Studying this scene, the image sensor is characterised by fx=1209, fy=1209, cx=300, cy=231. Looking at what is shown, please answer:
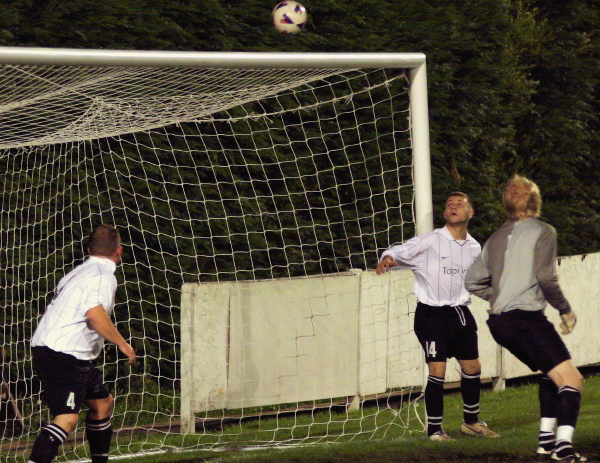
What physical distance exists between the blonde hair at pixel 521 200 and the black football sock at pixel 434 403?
5.79ft

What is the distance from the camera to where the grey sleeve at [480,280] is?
7219 mm

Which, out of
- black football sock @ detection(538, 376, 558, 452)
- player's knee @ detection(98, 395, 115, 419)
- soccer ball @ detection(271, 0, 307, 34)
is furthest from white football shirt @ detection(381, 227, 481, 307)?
player's knee @ detection(98, 395, 115, 419)

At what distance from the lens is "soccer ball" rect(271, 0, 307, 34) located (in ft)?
30.5

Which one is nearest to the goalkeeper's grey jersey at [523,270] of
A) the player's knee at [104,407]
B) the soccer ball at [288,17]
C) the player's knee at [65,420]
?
the player's knee at [104,407]

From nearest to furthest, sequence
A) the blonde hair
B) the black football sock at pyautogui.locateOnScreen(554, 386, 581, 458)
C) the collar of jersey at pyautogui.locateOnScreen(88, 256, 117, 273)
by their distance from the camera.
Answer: the black football sock at pyautogui.locateOnScreen(554, 386, 581, 458) < the blonde hair < the collar of jersey at pyautogui.locateOnScreen(88, 256, 117, 273)

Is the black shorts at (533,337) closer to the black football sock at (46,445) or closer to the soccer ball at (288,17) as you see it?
the black football sock at (46,445)

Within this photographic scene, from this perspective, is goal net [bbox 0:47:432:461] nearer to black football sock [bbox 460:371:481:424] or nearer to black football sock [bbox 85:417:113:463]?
black football sock [bbox 460:371:481:424]

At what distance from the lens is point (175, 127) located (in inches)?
451

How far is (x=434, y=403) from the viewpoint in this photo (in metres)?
8.55

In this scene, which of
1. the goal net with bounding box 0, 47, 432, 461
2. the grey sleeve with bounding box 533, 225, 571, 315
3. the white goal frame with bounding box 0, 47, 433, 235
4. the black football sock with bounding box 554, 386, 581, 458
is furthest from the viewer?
the goal net with bounding box 0, 47, 432, 461

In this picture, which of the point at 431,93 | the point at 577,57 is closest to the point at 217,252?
the point at 431,93

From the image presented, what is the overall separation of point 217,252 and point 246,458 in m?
3.69

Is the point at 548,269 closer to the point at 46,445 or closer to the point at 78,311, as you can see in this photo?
the point at 78,311

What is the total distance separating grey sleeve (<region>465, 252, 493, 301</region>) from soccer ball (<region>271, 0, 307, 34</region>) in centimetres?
293
